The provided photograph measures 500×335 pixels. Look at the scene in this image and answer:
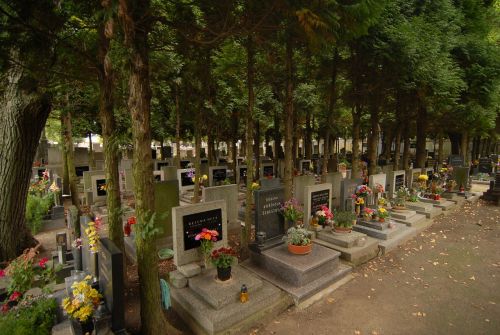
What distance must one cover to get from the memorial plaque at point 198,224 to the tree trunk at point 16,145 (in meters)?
3.85

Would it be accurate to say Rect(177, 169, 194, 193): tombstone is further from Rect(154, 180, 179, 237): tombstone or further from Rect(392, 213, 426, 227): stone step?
Rect(392, 213, 426, 227): stone step

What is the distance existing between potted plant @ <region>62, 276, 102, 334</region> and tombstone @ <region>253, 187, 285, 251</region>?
3640 mm

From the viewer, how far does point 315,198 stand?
8.28 meters

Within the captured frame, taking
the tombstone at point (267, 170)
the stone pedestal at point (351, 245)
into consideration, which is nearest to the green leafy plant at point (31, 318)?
the stone pedestal at point (351, 245)

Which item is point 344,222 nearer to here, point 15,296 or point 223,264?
point 223,264

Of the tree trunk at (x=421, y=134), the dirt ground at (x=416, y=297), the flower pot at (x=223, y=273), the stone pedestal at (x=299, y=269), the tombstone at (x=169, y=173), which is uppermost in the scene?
the tree trunk at (x=421, y=134)

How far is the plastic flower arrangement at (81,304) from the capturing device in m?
3.73

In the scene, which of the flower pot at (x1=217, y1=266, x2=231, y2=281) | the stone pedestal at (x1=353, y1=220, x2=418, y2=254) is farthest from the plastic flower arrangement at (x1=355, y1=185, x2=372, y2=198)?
the flower pot at (x1=217, y1=266, x2=231, y2=281)

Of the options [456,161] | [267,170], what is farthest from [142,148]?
[456,161]

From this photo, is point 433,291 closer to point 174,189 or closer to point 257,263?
point 257,263

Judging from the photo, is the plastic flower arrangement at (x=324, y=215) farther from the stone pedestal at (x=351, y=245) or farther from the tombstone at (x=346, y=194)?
the tombstone at (x=346, y=194)

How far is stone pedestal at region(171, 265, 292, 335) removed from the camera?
15.0ft

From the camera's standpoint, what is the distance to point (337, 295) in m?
5.73

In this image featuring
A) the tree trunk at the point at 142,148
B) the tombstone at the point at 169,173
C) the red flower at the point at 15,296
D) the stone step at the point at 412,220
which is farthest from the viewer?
the tombstone at the point at 169,173
